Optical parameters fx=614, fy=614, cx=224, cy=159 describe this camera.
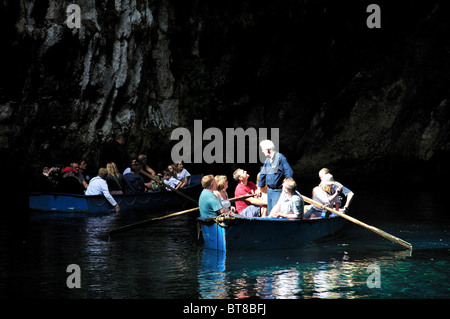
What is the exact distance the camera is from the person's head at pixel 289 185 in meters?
10.5

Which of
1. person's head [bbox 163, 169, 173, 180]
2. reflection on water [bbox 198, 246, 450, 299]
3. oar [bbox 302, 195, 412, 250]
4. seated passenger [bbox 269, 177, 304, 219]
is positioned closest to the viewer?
reflection on water [bbox 198, 246, 450, 299]

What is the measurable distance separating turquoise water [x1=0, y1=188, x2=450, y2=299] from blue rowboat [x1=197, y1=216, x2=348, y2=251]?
0.17 meters

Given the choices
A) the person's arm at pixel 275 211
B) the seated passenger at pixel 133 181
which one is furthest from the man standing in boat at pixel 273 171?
the seated passenger at pixel 133 181

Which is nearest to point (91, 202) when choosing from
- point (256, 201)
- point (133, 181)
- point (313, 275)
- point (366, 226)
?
point (133, 181)

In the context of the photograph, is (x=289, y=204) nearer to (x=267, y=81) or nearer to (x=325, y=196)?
(x=325, y=196)

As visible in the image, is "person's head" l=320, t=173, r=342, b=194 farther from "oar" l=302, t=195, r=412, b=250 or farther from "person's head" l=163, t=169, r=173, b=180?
"person's head" l=163, t=169, r=173, b=180

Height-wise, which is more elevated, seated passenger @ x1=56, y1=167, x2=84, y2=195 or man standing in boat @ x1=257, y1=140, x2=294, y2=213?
man standing in boat @ x1=257, y1=140, x2=294, y2=213

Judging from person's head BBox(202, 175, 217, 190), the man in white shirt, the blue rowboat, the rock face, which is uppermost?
the rock face

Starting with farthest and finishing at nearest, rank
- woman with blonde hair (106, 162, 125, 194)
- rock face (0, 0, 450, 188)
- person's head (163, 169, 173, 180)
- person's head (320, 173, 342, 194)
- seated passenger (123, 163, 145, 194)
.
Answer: rock face (0, 0, 450, 188) < person's head (163, 169, 173, 180) < seated passenger (123, 163, 145, 194) < woman with blonde hair (106, 162, 125, 194) < person's head (320, 173, 342, 194)

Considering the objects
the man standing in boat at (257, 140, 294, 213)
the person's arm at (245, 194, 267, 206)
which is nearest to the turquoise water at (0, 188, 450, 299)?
the man standing in boat at (257, 140, 294, 213)

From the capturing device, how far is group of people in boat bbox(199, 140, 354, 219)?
1070 cm
